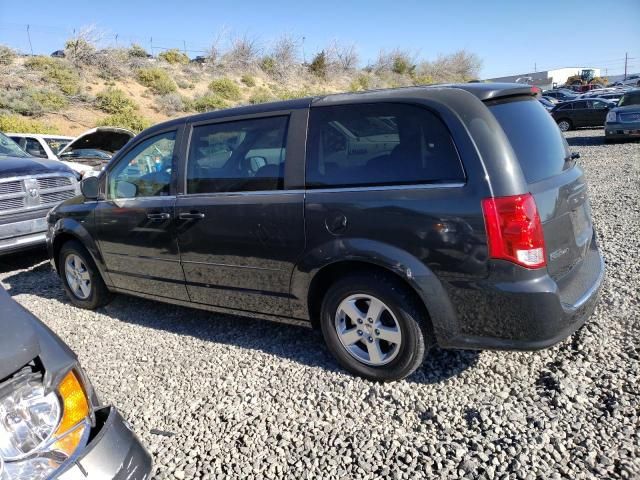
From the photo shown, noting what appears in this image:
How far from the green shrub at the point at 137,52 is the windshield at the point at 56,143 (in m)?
26.5

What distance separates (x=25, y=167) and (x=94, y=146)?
520 centimetres

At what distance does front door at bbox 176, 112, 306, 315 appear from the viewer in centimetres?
328

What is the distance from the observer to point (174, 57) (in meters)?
38.2

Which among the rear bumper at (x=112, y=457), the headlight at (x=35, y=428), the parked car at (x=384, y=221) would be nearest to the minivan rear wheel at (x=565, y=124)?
the parked car at (x=384, y=221)

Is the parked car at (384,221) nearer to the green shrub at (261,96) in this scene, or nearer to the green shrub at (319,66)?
the green shrub at (261,96)

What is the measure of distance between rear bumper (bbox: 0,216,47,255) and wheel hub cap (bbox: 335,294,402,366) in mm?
4796

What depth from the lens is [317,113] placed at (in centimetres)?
324

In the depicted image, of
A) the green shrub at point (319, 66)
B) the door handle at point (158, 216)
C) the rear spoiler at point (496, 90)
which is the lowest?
the door handle at point (158, 216)

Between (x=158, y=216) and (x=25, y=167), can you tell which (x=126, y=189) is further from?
(x=25, y=167)

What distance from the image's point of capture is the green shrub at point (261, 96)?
110 ft

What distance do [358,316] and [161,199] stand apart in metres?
1.90

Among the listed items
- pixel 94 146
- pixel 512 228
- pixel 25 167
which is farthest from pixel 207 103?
pixel 512 228

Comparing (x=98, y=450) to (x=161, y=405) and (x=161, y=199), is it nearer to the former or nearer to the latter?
(x=161, y=405)

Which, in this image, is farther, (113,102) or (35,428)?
(113,102)
